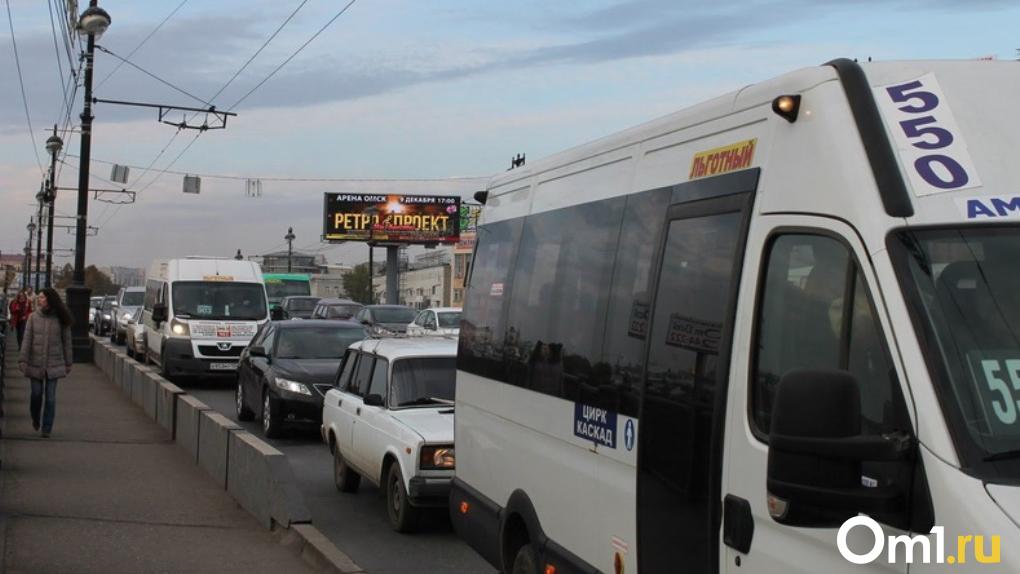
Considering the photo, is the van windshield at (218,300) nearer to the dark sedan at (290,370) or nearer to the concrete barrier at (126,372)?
the concrete barrier at (126,372)

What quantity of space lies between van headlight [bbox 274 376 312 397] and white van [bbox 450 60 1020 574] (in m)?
9.70

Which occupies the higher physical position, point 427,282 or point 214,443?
point 427,282

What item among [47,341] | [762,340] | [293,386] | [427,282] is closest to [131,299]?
[293,386]

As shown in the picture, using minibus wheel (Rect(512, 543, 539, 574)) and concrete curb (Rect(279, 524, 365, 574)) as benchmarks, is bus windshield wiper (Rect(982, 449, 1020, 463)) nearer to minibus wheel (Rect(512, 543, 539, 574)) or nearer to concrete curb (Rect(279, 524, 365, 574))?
minibus wheel (Rect(512, 543, 539, 574))

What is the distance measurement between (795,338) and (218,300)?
22.3 meters

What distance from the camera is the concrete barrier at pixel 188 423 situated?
514 inches

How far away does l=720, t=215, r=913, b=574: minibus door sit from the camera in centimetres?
321

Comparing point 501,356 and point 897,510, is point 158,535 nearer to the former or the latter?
point 501,356

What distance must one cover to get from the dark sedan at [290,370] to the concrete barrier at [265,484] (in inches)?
166

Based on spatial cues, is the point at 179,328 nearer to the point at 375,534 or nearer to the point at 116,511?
the point at 116,511

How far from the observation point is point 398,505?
961 centimetres

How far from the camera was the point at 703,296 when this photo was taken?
4281 mm

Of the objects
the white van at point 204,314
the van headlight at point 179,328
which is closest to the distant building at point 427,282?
the white van at point 204,314

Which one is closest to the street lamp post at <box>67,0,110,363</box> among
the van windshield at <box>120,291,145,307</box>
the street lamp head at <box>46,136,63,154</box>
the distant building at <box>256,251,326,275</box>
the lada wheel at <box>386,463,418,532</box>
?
the street lamp head at <box>46,136,63,154</box>
